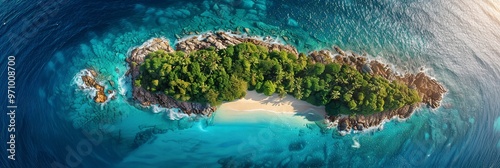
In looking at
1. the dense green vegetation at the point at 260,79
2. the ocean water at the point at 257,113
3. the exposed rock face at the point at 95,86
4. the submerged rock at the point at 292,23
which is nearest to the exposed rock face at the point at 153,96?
the ocean water at the point at 257,113

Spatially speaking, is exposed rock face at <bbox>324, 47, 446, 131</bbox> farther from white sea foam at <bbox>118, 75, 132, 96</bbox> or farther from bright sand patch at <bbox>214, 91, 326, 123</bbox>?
white sea foam at <bbox>118, 75, 132, 96</bbox>

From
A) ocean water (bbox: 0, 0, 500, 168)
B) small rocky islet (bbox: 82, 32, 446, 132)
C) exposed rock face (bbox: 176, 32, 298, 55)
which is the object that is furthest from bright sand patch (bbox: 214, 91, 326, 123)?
exposed rock face (bbox: 176, 32, 298, 55)

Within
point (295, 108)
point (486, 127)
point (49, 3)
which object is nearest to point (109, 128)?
point (49, 3)

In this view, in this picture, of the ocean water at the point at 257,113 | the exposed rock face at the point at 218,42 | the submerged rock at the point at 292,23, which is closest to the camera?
the ocean water at the point at 257,113

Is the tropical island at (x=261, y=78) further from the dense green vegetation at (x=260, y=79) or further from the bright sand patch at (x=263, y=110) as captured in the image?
the bright sand patch at (x=263, y=110)

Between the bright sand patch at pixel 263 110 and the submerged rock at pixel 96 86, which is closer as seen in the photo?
the submerged rock at pixel 96 86

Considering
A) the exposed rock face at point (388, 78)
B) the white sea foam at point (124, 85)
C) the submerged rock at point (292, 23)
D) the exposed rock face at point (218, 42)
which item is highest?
the submerged rock at point (292, 23)

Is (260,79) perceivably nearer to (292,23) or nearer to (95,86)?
(292,23)

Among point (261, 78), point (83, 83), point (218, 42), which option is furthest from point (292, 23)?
point (83, 83)
